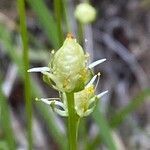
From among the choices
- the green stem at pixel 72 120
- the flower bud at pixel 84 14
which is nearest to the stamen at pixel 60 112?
the green stem at pixel 72 120

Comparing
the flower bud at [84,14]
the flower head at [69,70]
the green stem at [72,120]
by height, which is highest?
the flower bud at [84,14]

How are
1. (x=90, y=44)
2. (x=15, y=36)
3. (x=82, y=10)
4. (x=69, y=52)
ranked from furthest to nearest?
(x=15, y=36)
(x=90, y=44)
(x=82, y=10)
(x=69, y=52)

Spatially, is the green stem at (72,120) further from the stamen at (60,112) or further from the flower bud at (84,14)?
the flower bud at (84,14)

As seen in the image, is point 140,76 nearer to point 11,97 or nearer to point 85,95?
point 11,97

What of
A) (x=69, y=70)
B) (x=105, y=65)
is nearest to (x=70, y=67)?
(x=69, y=70)

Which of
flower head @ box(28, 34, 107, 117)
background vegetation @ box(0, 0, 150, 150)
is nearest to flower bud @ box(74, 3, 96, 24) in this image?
background vegetation @ box(0, 0, 150, 150)

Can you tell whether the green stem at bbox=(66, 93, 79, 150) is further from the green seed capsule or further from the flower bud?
the flower bud

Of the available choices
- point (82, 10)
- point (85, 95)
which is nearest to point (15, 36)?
point (82, 10)

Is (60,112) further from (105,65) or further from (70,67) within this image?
(105,65)
